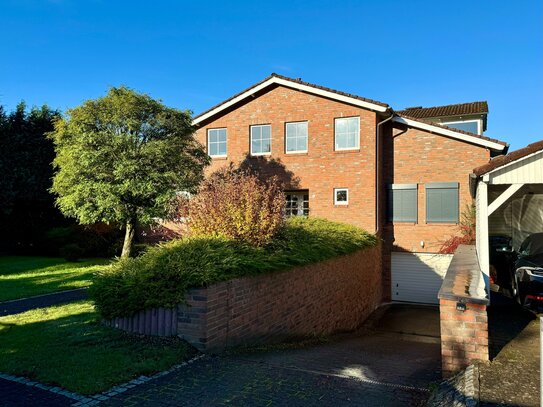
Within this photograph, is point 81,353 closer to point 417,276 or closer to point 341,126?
point 341,126

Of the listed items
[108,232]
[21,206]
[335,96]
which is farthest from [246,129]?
[21,206]

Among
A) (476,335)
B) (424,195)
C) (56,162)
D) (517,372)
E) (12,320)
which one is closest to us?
(517,372)

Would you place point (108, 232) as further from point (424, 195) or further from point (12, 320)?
point (424, 195)

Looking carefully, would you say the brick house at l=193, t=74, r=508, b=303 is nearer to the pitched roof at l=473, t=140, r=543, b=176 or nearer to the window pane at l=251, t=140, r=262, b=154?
the window pane at l=251, t=140, r=262, b=154

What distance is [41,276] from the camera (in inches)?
517

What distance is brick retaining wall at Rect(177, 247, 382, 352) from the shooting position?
5.68m

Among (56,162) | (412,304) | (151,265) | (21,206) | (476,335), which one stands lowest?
(412,304)

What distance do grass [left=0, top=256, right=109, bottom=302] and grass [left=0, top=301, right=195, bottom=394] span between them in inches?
151

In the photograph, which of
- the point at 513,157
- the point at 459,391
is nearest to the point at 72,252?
the point at 513,157

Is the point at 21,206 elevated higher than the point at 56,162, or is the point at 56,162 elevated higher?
the point at 56,162

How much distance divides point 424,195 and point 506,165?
9.86 meters

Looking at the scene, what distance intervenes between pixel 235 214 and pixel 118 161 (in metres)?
7.92

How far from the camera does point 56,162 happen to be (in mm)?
14625

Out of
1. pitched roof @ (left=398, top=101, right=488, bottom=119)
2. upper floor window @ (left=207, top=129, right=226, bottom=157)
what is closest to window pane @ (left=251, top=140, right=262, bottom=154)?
upper floor window @ (left=207, top=129, right=226, bottom=157)
